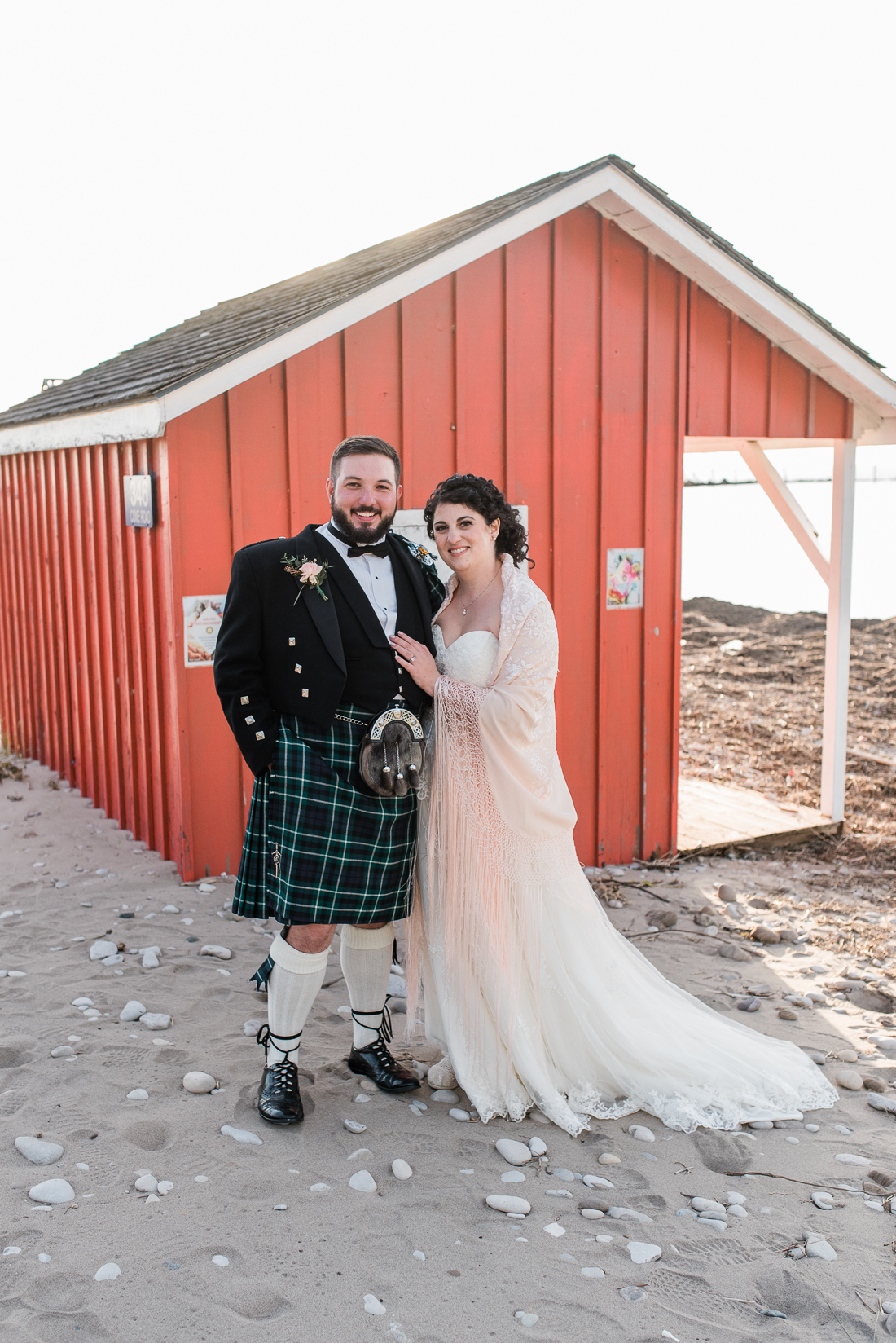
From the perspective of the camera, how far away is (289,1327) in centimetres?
249

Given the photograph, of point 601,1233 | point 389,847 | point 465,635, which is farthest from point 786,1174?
point 465,635

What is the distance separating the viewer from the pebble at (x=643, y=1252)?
281cm

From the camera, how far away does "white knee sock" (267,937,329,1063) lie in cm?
342

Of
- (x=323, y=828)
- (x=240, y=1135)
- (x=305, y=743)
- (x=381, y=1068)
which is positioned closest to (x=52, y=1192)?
(x=240, y=1135)

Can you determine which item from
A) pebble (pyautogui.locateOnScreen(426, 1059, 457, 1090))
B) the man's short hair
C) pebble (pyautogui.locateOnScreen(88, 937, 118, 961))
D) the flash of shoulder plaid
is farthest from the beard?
pebble (pyautogui.locateOnScreen(88, 937, 118, 961))

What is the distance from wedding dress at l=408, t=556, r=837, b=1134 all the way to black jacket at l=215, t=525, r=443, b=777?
0.92 ft

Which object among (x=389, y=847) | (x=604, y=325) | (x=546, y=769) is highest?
(x=604, y=325)

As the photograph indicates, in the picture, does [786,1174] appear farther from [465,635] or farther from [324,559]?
[324,559]

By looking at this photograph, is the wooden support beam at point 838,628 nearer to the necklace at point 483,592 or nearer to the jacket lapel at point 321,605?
the necklace at point 483,592

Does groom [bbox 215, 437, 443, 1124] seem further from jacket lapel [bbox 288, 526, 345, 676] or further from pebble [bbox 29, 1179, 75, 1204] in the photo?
pebble [bbox 29, 1179, 75, 1204]

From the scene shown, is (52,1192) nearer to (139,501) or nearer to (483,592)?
(483,592)

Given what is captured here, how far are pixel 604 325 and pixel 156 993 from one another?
450 centimetres

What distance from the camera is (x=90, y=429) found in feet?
20.2

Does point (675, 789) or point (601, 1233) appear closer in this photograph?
point (601, 1233)
